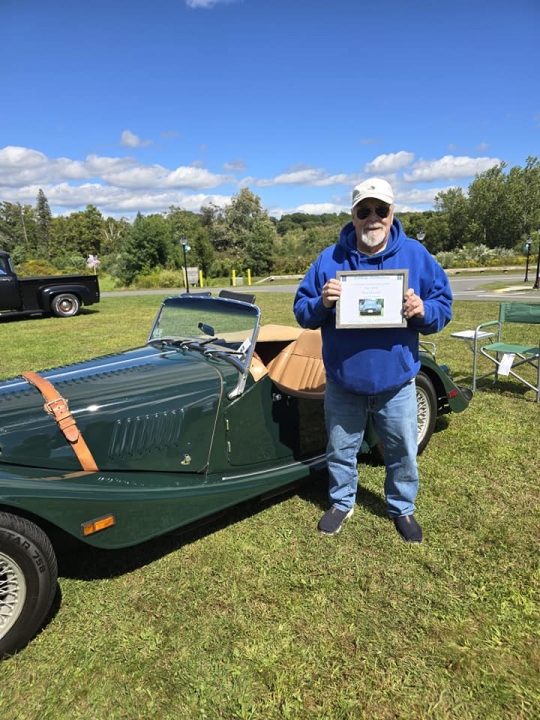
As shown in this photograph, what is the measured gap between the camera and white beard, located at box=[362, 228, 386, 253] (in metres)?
2.57

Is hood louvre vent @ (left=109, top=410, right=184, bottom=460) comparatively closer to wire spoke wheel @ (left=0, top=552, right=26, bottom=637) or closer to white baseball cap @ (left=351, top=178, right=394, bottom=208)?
wire spoke wheel @ (left=0, top=552, right=26, bottom=637)

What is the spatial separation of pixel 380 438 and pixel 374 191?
152cm

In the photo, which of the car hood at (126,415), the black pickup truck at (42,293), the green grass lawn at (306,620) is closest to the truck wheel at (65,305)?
the black pickup truck at (42,293)

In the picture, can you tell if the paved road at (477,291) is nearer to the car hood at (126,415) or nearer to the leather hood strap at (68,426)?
the car hood at (126,415)

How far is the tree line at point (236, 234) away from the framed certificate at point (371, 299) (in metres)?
33.0

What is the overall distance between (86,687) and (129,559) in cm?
89

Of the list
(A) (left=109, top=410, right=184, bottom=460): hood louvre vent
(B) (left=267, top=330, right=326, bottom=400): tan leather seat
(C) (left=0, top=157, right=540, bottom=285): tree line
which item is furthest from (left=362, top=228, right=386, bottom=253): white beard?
(C) (left=0, top=157, right=540, bottom=285): tree line

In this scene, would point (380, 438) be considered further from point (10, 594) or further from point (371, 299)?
point (10, 594)

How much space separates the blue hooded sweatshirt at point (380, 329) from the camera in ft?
8.57

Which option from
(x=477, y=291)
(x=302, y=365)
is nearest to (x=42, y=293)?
(x=302, y=365)

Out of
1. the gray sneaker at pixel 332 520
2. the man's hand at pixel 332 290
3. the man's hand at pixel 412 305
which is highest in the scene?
the man's hand at pixel 332 290

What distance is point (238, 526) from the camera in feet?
10.6

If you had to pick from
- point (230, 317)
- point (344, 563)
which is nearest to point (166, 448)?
point (230, 317)

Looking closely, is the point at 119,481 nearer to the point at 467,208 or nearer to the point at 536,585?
the point at 536,585
